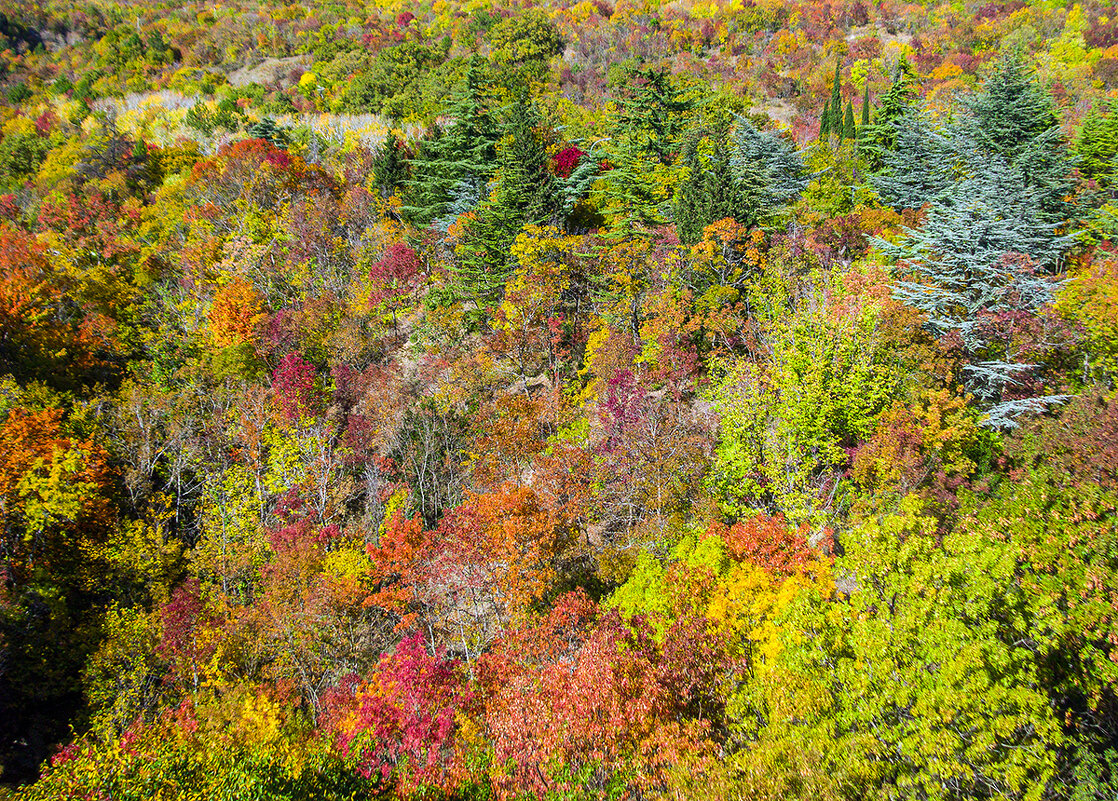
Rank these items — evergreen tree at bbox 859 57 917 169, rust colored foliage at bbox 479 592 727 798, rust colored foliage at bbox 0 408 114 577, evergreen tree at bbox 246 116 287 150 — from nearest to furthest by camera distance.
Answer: rust colored foliage at bbox 479 592 727 798 → rust colored foliage at bbox 0 408 114 577 → evergreen tree at bbox 859 57 917 169 → evergreen tree at bbox 246 116 287 150

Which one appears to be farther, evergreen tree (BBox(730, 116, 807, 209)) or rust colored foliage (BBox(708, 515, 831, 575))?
evergreen tree (BBox(730, 116, 807, 209))

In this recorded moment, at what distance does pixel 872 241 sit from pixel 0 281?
203ft

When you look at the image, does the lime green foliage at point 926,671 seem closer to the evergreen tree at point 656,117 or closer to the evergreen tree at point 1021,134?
the evergreen tree at point 1021,134

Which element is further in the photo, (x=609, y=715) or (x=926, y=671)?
(x=609, y=715)

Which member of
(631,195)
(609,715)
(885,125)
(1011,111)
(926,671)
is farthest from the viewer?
(885,125)

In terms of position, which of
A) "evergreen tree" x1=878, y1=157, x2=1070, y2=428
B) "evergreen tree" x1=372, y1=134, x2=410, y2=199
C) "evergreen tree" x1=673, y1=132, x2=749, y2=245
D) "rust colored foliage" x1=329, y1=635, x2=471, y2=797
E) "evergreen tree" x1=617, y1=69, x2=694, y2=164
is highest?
"evergreen tree" x1=617, y1=69, x2=694, y2=164

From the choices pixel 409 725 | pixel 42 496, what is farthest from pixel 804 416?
pixel 42 496

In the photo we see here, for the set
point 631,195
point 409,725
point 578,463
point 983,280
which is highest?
point 631,195

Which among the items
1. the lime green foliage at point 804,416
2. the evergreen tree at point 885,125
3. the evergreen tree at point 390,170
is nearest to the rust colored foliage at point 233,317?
the evergreen tree at point 390,170

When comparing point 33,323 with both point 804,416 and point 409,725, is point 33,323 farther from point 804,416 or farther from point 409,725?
point 804,416

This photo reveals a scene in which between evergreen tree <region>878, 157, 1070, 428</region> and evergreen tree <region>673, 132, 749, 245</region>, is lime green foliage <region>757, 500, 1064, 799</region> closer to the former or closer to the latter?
evergreen tree <region>878, 157, 1070, 428</region>

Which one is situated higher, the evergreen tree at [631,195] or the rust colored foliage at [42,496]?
the evergreen tree at [631,195]

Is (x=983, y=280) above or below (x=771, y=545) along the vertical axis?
above

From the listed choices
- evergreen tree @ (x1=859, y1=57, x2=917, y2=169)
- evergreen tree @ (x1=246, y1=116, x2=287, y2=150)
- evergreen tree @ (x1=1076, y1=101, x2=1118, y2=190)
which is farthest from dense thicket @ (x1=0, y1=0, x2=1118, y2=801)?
evergreen tree @ (x1=246, y1=116, x2=287, y2=150)
